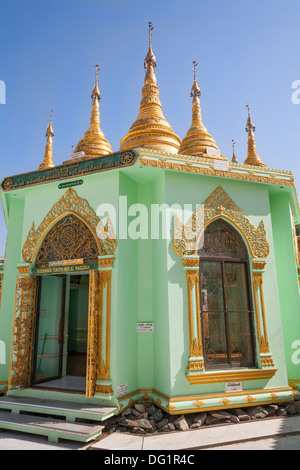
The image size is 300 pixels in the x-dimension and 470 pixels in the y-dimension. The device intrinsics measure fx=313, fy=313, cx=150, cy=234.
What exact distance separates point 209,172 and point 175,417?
11.2 feet

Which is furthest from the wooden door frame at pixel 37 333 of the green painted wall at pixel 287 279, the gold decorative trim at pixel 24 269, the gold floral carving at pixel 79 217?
the green painted wall at pixel 287 279

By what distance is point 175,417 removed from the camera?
3977 mm

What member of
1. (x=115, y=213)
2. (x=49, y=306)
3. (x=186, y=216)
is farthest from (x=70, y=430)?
(x=186, y=216)

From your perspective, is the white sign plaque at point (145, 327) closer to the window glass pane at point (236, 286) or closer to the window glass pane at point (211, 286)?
the window glass pane at point (211, 286)

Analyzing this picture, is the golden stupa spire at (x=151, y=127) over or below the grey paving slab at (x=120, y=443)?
over

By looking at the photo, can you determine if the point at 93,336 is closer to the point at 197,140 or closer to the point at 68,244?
the point at 68,244

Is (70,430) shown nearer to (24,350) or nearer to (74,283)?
(24,350)

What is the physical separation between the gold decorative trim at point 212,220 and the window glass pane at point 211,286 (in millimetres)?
364

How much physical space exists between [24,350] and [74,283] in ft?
10.2

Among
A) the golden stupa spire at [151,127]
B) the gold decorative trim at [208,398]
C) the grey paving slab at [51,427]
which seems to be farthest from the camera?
the golden stupa spire at [151,127]

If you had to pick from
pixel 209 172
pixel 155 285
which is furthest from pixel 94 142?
pixel 155 285

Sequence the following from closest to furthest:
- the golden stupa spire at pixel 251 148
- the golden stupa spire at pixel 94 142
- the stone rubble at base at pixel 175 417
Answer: the stone rubble at base at pixel 175 417 < the golden stupa spire at pixel 94 142 < the golden stupa spire at pixel 251 148

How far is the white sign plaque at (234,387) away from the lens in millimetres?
4234

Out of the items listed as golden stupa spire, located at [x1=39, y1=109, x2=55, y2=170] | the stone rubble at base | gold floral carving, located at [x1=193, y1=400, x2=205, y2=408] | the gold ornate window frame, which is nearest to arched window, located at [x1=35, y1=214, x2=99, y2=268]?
the gold ornate window frame
